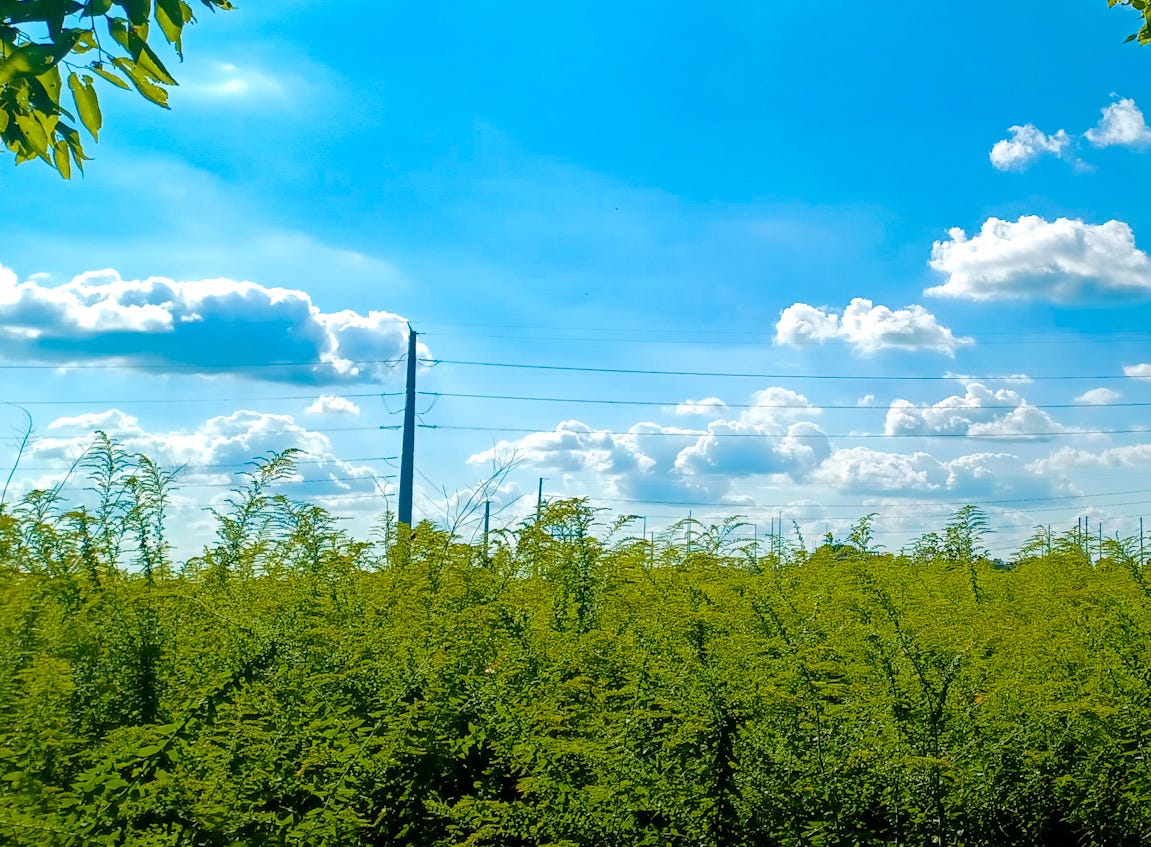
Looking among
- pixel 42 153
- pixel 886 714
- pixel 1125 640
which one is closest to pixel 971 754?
pixel 886 714

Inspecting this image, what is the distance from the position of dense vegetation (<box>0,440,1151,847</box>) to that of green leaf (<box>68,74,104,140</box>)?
1595 millimetres

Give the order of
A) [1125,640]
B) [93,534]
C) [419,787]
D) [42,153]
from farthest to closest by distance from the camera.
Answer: [93,534], [1125,640], [419,787], [42,153]

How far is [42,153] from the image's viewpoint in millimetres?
2906

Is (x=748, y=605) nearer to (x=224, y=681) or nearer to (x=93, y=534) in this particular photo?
(x=224, y=681)

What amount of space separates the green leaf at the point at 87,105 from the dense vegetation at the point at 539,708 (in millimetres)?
1595

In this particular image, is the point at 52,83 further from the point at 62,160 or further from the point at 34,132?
the point at 62,160

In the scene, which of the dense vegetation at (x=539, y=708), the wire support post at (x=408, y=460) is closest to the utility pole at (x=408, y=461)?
the wire support post at (x=408, y=460)

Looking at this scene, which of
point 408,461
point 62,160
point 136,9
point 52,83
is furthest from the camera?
point 408,461

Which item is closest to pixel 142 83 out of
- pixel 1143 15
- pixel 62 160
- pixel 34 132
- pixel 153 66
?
pixel 153 66

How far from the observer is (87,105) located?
105 inches

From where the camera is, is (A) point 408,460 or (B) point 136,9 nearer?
(B) point 136,9

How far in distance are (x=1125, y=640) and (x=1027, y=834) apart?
1.14m

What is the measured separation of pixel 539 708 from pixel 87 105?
2.13 meters

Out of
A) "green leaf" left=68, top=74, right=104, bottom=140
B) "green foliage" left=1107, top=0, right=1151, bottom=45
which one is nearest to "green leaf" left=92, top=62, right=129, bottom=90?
"green leaf" left=68, top=74, right=104, bottom=140
